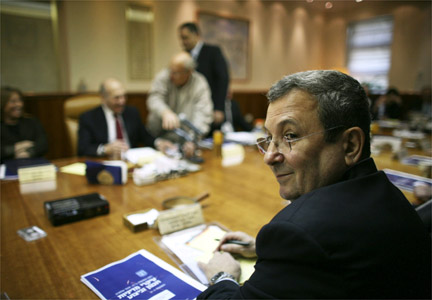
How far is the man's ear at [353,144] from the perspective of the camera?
0.74 m

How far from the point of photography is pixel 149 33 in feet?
17.1

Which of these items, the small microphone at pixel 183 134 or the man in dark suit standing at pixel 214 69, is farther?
the man in dark suit standing at pixel 214 69

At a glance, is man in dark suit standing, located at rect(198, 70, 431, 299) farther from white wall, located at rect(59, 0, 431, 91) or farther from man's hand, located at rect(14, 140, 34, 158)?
white wall, located at rect(59, 0, 431, 91)

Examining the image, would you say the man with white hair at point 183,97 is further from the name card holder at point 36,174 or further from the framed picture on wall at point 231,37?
the framed picture on wall at point 231,37

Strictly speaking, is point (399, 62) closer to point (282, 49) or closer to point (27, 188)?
point (282, 49)

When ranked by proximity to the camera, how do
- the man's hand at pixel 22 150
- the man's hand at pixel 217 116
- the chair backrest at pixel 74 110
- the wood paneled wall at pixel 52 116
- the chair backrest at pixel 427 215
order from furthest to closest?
the wood paneled wall at pixel 52 116 → the man's hand at pixel 217 116 → the chair backrest at pixel 74 110 → the man's hand at pixel 22 150 → the chair backrest at pixel 427 215

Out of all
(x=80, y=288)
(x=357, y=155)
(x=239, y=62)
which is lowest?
(x=80, y=288)

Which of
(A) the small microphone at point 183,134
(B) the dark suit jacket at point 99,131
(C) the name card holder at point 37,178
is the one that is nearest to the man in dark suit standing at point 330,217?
(C) the name card holder at point 37,178

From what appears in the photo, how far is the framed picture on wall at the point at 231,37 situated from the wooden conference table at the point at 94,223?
14.7 ft

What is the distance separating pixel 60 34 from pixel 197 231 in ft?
15.0

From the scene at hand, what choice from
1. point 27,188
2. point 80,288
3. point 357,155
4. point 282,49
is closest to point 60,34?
point 27,188

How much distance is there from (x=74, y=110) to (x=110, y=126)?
38 cm

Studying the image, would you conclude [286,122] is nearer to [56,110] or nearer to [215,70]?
[215,70]

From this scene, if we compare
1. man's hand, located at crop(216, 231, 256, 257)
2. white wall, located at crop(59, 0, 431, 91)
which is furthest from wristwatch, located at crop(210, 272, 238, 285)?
white wall, located at crop(59, 0, 431, 91)
